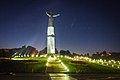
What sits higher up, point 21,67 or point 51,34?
point 51,34

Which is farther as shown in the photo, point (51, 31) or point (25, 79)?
point (51, 31)

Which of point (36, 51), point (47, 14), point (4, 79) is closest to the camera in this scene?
point (4, 79)

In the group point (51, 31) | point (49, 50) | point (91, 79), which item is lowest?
point (91, 79)

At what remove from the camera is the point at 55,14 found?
139375 mm

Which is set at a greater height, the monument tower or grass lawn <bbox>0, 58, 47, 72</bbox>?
the monument tower

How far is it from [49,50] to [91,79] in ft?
354

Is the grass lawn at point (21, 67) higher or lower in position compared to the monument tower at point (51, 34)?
lower

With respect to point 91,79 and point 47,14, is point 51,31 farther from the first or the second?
point 91,79

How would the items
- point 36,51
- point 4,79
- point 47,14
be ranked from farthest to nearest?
point 36,51
point 47,14
point 4,79

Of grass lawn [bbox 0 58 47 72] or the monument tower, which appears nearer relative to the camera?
grass lawn [bbox 0 58 47 72]

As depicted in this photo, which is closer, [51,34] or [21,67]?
[21,67]

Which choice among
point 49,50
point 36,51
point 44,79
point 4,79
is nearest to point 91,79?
point 44,79

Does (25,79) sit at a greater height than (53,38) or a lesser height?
lesser

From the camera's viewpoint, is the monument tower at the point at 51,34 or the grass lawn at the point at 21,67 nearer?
the grass lawn at the point at 21,67
